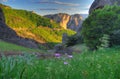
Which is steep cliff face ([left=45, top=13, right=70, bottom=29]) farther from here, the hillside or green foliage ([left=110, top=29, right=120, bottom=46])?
green foliage ([left=110, top=29, right=120, bottom=46])

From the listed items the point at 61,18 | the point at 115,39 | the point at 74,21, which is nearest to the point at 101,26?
the point at 115,39

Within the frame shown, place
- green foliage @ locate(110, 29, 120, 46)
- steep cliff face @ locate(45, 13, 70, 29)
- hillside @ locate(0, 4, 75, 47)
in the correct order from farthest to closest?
steep cliff face @ locate(45, 13, 70, 29), hillside @ locate(0, 4, 75, 47), green foliage @ locate(110, 29, 120, 46)

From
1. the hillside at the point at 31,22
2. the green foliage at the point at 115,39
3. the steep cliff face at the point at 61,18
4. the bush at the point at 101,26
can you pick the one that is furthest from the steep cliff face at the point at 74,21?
the green foliage at the point at 115,39

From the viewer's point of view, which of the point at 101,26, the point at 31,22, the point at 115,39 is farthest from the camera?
the point at 31,22

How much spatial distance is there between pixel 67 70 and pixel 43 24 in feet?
327

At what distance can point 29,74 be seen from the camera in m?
4.93

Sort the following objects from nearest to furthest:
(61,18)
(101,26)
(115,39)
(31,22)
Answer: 1. (115,39)
2. (101,26)
3. (61,18)
4. (31,22)

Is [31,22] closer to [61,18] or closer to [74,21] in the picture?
[61,18]

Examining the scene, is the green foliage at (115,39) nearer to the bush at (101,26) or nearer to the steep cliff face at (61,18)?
the bush at (101,26)

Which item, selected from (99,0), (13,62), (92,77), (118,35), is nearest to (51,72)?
(92,77)

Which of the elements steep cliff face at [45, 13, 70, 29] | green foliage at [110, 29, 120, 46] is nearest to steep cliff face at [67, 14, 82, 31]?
steep cliff face at [45, 13, 70, 29]

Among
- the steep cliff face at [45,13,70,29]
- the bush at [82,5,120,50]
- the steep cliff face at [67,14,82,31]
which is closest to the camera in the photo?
the bush at [82,5,120,50]

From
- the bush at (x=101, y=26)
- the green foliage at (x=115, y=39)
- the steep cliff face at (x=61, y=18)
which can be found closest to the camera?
the green foliage at (x=115, y=39)

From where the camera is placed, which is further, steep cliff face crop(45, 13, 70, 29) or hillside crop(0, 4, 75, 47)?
steep cliff face crop(45, 13, 70, 29)
